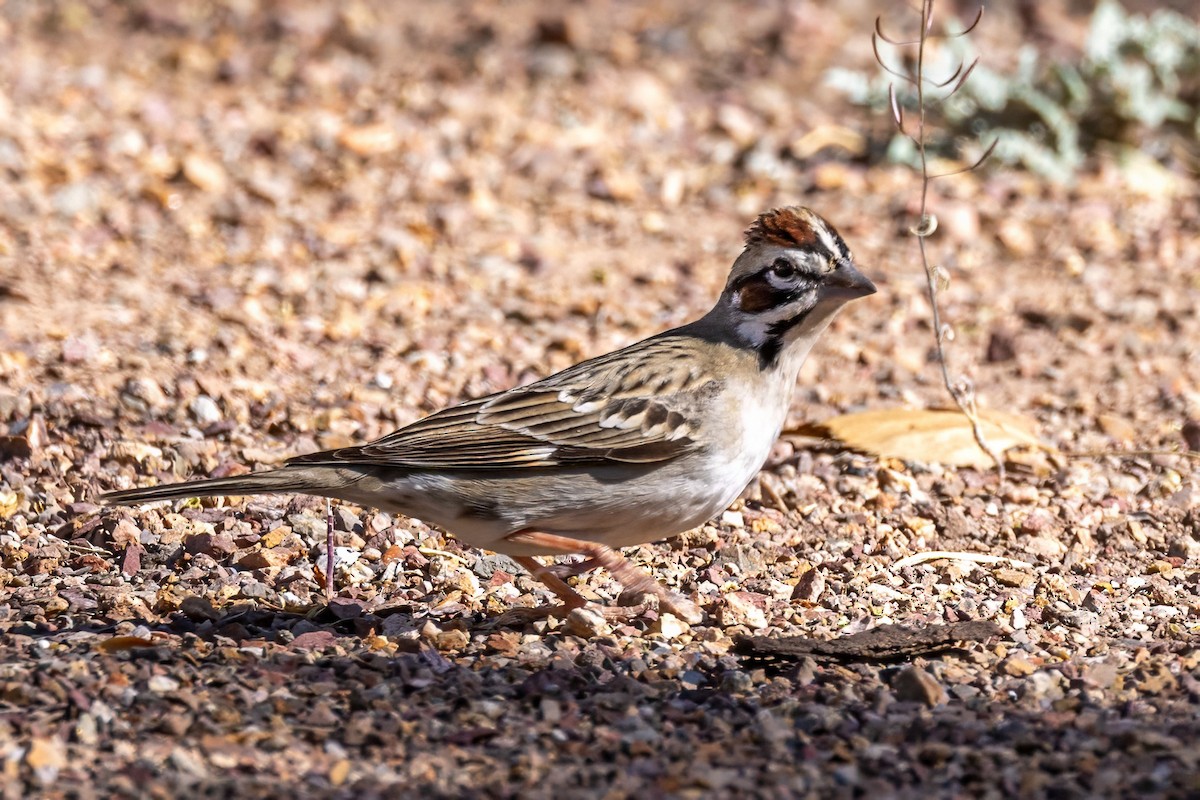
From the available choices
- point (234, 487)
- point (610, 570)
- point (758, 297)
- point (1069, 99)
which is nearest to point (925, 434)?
point (758, 297)

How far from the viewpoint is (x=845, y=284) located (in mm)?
5266

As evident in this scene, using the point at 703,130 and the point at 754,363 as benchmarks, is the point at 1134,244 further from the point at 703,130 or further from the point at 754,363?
the point at 754,363

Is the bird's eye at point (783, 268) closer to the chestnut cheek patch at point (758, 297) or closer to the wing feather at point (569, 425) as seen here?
the chestnut cheek patch at point (758, 297)

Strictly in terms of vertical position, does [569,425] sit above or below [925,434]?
above

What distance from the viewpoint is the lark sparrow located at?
506 cm

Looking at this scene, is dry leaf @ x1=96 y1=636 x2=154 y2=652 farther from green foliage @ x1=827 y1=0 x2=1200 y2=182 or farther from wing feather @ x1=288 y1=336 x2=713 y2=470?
green foliage @ x1=827 y1=0 x2=1200 y2=182

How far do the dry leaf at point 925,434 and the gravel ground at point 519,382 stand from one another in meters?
0.10

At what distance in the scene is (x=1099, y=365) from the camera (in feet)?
25.6

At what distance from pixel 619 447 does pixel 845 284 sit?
3.09 feet

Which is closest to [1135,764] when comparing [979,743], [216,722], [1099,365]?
[979,743]

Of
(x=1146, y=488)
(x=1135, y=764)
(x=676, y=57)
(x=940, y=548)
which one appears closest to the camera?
(x=1135, y=764)

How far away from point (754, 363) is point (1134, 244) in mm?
4576

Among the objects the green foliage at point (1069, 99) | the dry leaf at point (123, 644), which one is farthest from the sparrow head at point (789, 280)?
the green foliage at point (1069, 99)

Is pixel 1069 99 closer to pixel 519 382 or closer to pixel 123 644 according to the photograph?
pixel 519 382
